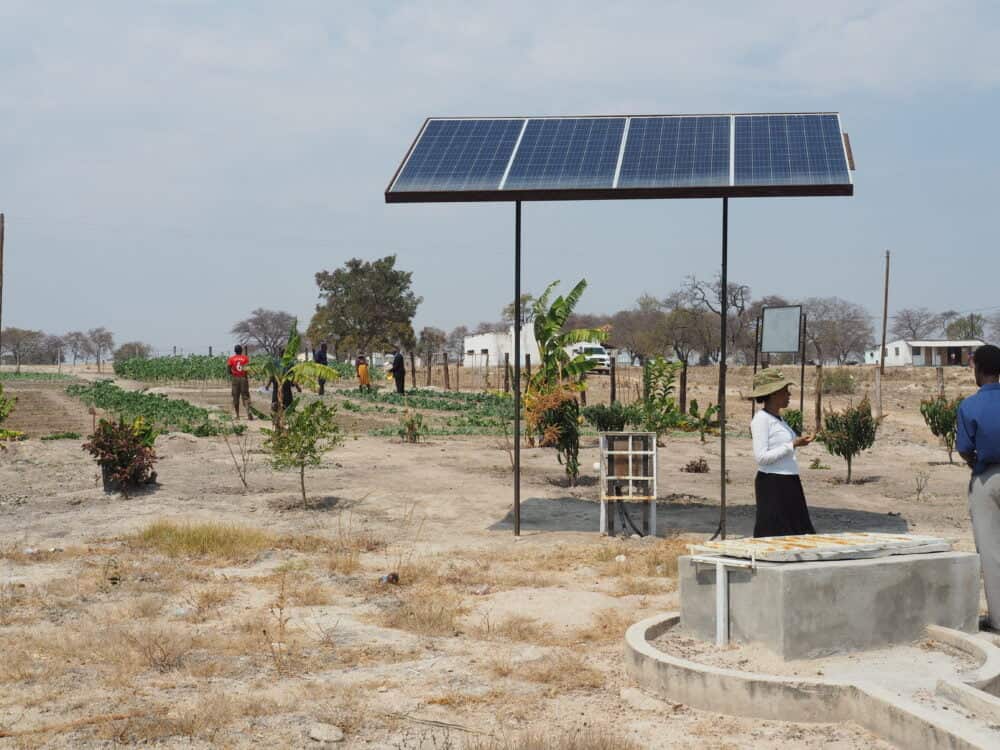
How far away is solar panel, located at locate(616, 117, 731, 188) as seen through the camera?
10.4 metres

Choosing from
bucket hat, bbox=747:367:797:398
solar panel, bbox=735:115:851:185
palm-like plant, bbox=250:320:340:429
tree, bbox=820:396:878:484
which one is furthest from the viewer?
tree, bbox=820:396:878:484

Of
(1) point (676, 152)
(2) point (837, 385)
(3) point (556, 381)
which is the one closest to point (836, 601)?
(1) point (676, 152)

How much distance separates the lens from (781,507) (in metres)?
7.62

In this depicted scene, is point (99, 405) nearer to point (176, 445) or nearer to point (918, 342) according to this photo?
point (176, 445)

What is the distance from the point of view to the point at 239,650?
6914 millimetres

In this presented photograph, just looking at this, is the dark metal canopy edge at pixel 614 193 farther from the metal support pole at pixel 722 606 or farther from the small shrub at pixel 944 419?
the small shrub at pixel 944 419

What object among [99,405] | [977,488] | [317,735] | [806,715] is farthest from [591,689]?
[99,405]

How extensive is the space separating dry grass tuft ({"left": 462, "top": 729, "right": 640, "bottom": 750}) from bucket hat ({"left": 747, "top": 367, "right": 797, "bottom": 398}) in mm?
3247

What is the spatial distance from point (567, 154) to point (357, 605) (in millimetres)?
5494

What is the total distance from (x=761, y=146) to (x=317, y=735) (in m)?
7.96

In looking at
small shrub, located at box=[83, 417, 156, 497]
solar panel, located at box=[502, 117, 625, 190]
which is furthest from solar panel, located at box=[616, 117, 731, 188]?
small shrub, located at box=[83, 417, 156, 497]

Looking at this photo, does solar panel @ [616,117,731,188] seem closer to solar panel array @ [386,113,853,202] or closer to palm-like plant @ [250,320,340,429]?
solar panel array @ [386,113,853,202]

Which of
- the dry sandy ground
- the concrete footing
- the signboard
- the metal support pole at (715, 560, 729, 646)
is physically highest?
the signboard

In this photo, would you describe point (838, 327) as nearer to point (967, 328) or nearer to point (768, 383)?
point (967, 328)
